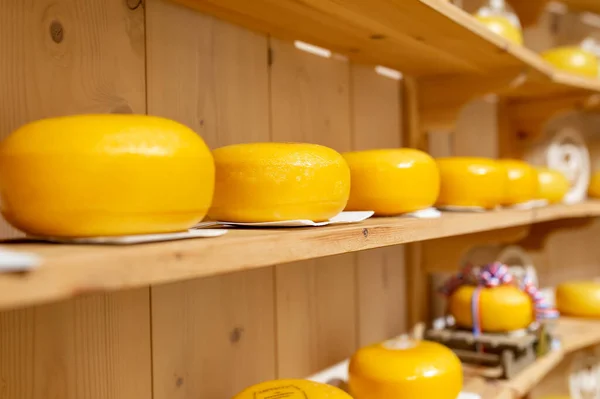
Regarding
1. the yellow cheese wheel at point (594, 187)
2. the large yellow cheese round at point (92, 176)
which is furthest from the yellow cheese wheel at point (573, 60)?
the large yellow cheese round at point (92, 176)

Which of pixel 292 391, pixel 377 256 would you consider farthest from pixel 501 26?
pixel 292 391

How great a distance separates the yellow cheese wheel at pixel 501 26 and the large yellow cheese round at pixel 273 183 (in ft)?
2.44

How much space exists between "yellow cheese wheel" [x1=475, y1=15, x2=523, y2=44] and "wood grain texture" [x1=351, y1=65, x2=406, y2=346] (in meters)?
0.23

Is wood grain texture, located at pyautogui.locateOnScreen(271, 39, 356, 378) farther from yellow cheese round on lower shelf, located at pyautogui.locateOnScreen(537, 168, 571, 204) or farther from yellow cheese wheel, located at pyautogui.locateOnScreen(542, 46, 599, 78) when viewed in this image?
yellow cheese wheel, located at pyautogui.locateOnScreen(542, 46, 599, 78)

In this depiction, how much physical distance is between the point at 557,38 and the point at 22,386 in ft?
6.52

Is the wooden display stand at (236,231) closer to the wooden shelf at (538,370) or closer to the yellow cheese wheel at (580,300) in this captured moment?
the wooden shelf at (538,370)

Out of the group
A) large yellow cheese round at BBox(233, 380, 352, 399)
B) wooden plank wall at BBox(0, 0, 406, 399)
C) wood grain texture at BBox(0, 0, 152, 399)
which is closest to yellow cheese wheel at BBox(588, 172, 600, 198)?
wooden plank wall at BBox(0, 0, 406, 399)

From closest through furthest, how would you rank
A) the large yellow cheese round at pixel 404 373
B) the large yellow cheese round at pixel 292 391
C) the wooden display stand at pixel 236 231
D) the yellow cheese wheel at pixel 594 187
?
the wooden display stand at pixel 236 231, the large yellow cheese round at pixel 292 391, the large yellow cheese round at pixel 404 373, the yellow cheese wheel at pixel 594 187

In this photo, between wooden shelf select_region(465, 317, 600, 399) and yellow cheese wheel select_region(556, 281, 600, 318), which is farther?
yellow cheese wheel select_region(556, 281, 600, 318)

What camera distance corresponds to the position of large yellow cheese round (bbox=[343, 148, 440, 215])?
2.89 feet

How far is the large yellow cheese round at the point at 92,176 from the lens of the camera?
483mm

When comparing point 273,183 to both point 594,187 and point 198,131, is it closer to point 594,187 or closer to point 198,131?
point 198,131

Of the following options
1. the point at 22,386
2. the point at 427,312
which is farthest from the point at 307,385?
the point at 427,312

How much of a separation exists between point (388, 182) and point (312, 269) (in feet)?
1.02
